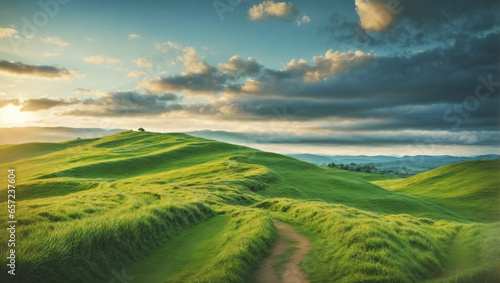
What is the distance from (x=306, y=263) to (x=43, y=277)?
11.6 m

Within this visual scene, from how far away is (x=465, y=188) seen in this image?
103625 mm

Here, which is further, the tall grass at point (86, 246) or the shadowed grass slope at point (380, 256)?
the shadowed grass slope at point (380, 256)

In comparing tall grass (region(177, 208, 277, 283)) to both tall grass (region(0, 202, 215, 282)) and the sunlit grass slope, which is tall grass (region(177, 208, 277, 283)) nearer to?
tall grass (region(0, 202, 215, 282))

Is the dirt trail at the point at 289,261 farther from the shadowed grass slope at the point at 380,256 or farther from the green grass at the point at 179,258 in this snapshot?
the green grass at the point at 179,258

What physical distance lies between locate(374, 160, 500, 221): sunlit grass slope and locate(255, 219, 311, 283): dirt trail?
79.2 m

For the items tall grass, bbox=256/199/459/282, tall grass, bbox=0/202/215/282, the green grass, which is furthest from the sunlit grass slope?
tall grass, bbox=0/202/215/282

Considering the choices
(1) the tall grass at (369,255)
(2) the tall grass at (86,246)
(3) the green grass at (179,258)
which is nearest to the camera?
(2) the tall grass at (86,246)

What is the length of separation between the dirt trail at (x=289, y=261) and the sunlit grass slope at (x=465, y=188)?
79160 mm

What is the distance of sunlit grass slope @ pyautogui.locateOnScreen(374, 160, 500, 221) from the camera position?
83.1m

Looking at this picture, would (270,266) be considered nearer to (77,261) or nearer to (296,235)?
(296,235)

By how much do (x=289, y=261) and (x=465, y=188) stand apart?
382 ft

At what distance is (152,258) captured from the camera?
1606cm

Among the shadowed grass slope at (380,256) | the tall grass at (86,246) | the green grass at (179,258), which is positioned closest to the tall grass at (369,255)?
the shadowed grass slope at (380,256)

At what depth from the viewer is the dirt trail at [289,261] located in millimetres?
13250
